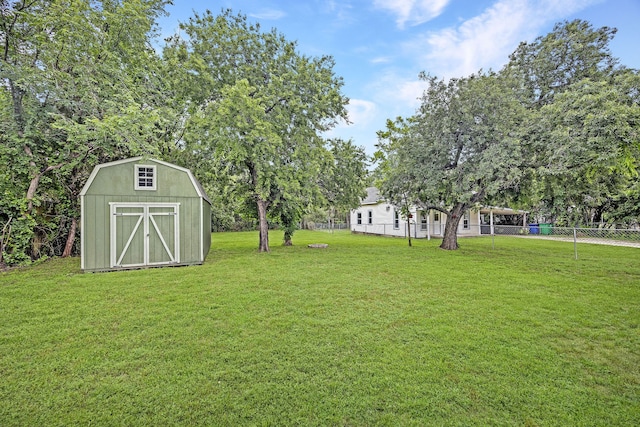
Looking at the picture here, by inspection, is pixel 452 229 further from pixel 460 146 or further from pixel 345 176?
pixel 345 176

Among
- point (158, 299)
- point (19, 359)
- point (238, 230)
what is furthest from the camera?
point (238, 230)

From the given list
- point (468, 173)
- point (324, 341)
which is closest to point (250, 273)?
point (324, 341)

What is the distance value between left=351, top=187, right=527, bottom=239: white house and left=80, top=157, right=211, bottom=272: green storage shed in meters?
11.4

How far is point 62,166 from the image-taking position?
905 cm

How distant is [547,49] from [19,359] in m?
20.0

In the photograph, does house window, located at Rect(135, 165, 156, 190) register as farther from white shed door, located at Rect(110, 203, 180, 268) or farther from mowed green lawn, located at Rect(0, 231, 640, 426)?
mowed green lawn, located at Rect(0, 231, 640, 426)

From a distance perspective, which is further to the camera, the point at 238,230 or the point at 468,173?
the point at 238,230

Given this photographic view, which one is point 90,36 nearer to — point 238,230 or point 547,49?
point 547,49

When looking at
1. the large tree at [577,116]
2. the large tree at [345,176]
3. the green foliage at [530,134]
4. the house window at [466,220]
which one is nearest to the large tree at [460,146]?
the green foliage at [530,134]

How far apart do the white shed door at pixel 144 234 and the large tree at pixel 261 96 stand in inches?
125

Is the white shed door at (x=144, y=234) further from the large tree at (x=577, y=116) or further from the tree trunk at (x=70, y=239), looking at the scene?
the large tree at (x=577, y=116)

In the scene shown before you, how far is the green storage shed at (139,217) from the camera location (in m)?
7.80

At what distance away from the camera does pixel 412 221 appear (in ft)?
65.5

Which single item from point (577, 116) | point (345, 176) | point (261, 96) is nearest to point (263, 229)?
point (345, 176)
